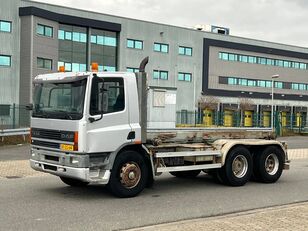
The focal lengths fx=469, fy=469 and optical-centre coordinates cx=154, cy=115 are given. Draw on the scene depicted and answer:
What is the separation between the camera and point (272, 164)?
1190cm

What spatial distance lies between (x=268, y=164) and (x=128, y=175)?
4.28 metres

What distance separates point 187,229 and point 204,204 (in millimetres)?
2243

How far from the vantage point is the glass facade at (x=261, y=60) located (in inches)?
2450

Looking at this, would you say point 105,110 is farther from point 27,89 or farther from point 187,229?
point 27,89

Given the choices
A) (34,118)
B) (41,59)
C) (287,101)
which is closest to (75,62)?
(41,59)

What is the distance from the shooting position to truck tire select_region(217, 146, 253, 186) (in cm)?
1076

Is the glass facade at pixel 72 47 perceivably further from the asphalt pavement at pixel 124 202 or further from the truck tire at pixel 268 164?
A: the truck tire at pixel 268 164

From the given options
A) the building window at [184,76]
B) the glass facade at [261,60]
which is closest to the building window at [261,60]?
the glass facade at [261,60]

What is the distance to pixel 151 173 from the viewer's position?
964cm

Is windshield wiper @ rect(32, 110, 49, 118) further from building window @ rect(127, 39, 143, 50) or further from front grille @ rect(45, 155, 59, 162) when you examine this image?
building window @ rect(127, 39, 143, 50)

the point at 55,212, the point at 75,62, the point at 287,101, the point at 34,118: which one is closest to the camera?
the point at 55,212

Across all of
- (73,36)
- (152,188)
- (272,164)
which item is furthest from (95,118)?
(73,36)

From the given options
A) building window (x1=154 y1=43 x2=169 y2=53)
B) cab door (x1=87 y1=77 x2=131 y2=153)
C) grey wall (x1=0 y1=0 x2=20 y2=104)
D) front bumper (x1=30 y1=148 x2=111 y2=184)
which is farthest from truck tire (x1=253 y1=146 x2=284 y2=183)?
building window (x1=154 y1=43 x2=169 y2=53)

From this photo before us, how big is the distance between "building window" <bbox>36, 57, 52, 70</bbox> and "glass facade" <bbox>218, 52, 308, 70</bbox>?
25363mm
